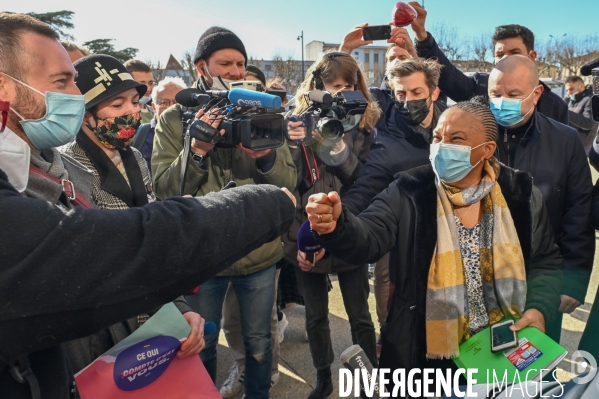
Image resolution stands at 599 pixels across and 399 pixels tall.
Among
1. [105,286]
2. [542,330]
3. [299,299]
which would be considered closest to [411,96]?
[542,330]

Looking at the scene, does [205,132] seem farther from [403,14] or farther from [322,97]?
[403,14]

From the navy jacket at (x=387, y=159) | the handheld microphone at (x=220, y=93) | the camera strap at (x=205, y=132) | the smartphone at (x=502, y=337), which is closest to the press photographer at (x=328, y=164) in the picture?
the navy jacket at (x=387, y=159)

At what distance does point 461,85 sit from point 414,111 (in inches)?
36.8

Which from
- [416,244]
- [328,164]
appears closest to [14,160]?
[416,244]

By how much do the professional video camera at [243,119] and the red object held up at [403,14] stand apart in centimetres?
174

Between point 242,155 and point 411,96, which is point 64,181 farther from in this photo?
point 411,96

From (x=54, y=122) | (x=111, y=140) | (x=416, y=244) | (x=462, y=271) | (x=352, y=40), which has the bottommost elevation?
(x=462, y=271)

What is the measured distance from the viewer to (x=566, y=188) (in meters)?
2.40

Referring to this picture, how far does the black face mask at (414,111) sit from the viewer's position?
104 inches

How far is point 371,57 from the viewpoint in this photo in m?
61.2

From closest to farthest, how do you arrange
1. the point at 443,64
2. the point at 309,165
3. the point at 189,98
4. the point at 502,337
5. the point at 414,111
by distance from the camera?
the point at 502,337 < the point at 189,98 < the point at 309,165 < the point at 414,111 < the point at 443,64

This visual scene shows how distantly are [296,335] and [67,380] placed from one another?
8.63ft

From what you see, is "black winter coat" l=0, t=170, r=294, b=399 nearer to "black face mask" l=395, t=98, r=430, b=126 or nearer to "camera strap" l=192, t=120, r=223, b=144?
"camera strap" l=192, t=120, r=223, b=144

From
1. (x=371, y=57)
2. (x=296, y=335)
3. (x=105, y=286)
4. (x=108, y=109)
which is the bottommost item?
(x=296, y=335)
